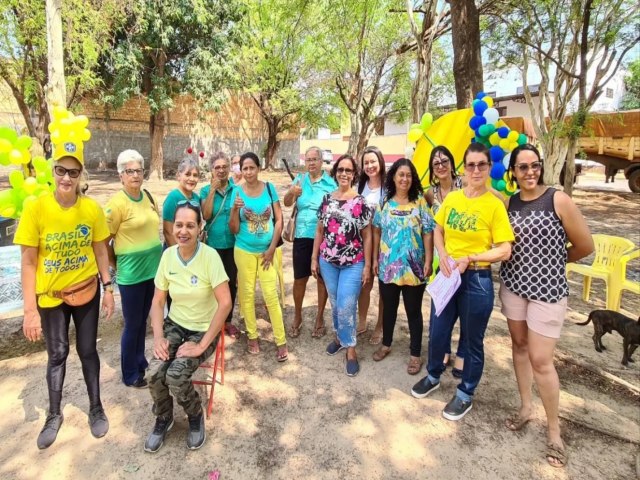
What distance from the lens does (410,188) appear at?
3107mm

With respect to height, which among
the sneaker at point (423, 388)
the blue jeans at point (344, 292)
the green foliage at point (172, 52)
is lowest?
the sneaker at point (423, 388)

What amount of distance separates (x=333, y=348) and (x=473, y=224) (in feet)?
6.00

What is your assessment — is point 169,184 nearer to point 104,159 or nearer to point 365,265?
point 104,159

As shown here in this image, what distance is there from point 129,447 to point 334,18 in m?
15.6

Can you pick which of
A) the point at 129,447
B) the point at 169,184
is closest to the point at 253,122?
the point at 169,184

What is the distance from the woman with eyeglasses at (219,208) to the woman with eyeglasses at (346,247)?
877 mm

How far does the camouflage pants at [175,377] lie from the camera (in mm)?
2354

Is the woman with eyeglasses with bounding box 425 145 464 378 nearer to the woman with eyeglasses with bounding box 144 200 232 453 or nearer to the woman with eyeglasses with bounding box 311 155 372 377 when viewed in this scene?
the woman with eyeglasses with bounding box 311 155 372 377

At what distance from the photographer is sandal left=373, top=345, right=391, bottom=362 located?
11.5ft

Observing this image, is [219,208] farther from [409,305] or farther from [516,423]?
[516,423]

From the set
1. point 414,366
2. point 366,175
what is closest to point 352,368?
point 414,366

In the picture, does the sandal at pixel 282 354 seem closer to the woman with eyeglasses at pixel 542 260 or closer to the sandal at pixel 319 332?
the sandal at pixel 319 332

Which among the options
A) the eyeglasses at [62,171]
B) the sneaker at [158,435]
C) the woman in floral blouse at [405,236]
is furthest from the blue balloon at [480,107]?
the sneaker at [158,435]

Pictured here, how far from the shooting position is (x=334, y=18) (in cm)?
1462
